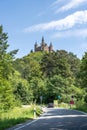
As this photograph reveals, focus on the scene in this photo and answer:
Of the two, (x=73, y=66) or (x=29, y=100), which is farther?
(x=73, y=66)

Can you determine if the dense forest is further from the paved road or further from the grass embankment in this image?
the paved road

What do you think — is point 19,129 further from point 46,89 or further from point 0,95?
point 46,89

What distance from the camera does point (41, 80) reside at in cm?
13688

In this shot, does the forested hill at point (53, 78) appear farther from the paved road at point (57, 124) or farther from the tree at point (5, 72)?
the paved road at point (57, 124)

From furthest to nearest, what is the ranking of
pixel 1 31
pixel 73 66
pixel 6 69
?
1. pixel 73 66
2. pixel 1 31
3. pixel 6 69

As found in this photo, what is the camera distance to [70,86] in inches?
5221

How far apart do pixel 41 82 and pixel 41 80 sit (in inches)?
217

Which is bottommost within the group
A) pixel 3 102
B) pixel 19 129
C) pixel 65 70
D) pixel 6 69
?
pixel 19 129

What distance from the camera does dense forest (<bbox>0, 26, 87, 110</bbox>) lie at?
201 ft

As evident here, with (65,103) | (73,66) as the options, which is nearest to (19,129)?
(65,103)

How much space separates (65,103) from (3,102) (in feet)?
214

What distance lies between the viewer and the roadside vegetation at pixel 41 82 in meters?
61.0

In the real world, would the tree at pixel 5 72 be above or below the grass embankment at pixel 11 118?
above

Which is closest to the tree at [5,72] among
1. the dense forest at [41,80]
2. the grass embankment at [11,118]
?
the dense forest at [41,80]
